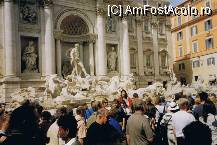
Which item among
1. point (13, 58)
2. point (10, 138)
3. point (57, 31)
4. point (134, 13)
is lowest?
point (10, 138)

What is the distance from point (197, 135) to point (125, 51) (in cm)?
2779

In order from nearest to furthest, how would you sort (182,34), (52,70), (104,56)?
(52,70)
(104,56)
(182,34)

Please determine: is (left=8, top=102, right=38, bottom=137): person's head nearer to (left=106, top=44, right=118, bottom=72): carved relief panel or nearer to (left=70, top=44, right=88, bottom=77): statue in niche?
(left=70, top=44, right=88, bottom=77): statue in niche

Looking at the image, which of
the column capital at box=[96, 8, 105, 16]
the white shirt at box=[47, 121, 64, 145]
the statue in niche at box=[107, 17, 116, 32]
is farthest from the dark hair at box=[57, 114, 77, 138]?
the statue in niche at box=[107, 17, 116, 32]

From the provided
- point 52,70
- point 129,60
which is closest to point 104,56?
point 129,60

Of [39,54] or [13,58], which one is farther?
[39,54]

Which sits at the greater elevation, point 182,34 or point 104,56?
point 182,34

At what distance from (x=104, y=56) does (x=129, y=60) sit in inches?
118

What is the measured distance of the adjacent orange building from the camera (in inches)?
1574

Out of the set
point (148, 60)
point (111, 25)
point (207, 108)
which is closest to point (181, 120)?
point (207, 108)

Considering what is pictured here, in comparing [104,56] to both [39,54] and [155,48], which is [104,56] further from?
[155,48]

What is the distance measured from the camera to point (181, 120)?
278 inches

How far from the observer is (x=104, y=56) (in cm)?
2925

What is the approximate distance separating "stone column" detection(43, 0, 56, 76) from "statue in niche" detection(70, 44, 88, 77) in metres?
1.71
